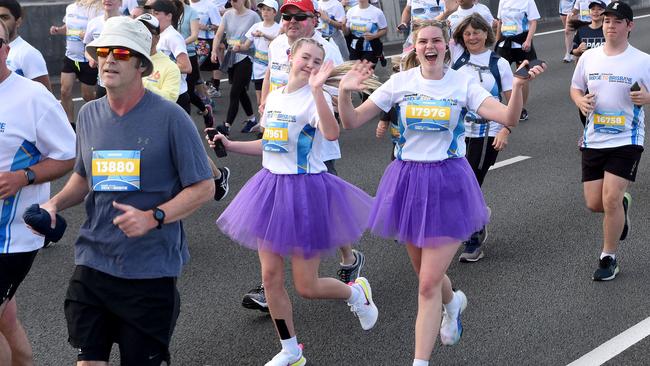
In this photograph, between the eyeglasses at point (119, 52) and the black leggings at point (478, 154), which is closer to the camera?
the eyeglasses at point (119, 52)

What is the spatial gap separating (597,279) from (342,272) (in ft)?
6.20

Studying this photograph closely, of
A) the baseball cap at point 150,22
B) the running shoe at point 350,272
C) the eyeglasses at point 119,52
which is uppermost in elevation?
the eyeglasses at point 119,52

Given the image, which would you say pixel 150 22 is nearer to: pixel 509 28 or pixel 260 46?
pixel 260 46

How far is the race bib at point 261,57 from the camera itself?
12812mm

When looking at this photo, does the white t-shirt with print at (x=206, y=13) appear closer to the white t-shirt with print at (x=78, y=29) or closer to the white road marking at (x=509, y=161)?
the white t-shirt with print at (x=78, y=29)

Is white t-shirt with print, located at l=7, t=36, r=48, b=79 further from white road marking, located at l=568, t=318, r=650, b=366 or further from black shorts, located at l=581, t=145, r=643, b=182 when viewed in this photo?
white road marking, located at l=568, t=318, r=650, b=366

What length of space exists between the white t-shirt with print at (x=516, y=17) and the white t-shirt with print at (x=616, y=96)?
755 cm

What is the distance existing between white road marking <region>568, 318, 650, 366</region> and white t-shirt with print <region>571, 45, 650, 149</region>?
60.6 inches

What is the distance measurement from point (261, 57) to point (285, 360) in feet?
24.1

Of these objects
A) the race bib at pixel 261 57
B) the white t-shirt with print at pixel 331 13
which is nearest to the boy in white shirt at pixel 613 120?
the race bib at pixel 261 57

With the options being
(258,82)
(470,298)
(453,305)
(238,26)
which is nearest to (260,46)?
(258,82)

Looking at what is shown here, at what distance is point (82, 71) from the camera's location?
43.0 feet

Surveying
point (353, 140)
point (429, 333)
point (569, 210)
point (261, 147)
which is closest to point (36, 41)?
point (353, 140)

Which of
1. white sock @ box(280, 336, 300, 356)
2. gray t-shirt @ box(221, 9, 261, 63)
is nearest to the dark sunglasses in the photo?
white sock @ box(280, 336, 300, 356)
